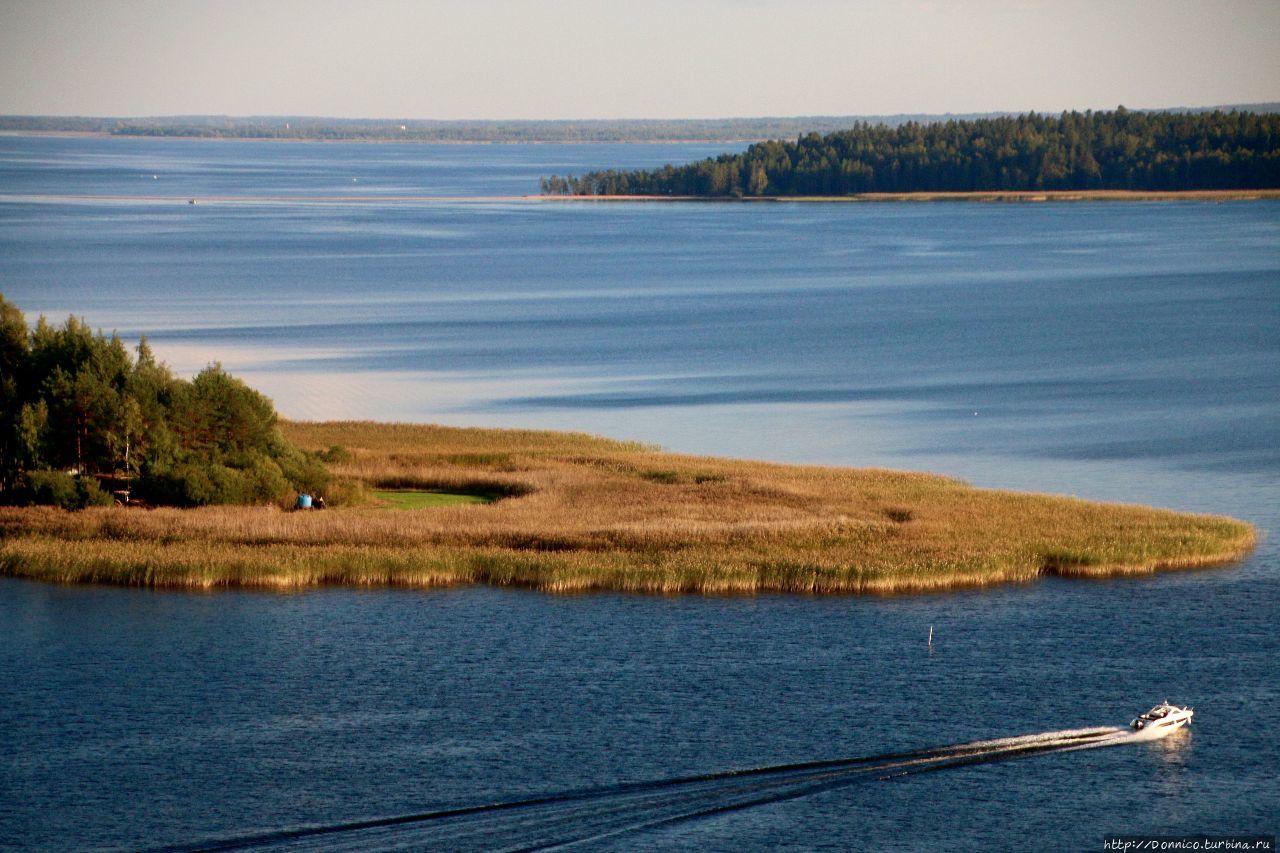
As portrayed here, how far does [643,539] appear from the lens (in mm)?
52906

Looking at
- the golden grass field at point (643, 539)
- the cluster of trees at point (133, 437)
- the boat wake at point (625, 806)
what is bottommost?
the boat wake at point (625, 806)

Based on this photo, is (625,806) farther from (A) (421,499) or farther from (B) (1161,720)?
(A) (421,499)

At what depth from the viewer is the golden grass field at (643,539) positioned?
164ft

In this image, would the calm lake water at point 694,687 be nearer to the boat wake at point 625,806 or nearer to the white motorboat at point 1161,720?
the boat wake at point 625,806

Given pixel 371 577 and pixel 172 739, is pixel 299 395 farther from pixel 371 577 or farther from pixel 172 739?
pixel 172 739

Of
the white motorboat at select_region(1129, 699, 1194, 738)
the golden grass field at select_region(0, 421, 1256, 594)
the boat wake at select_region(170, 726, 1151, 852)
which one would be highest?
the golden grass field at select_region(0, 421, 1256, 594)

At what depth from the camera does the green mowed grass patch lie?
59.0 metres

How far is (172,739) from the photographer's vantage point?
36.5m

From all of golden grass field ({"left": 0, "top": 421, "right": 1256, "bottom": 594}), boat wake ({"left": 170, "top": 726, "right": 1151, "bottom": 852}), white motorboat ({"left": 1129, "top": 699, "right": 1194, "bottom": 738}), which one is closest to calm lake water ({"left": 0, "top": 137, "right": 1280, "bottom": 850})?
boat wake ({"left": 170, "top": 726, "right": 1151, "bottom": 852})

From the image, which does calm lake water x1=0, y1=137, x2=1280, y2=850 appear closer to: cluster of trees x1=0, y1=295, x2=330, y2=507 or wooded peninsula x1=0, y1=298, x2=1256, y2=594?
wooded peninsula x1=0, y1=298, x2=1256, y2=594

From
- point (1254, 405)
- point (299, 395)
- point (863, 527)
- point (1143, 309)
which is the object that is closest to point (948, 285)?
point (1143, 309)

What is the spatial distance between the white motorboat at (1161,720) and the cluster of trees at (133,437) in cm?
3241

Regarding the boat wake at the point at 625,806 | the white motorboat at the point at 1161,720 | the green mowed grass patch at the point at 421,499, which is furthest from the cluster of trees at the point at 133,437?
the white motorboat at the point at 1161,720

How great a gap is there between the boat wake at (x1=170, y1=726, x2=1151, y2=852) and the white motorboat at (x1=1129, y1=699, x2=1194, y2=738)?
0.20 metres
